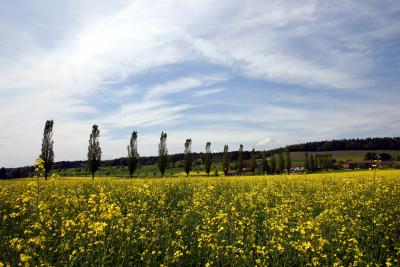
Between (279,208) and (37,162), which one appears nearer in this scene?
(37,162)

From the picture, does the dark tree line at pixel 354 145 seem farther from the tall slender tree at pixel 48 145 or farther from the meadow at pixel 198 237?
the meadow at pixel 198 237

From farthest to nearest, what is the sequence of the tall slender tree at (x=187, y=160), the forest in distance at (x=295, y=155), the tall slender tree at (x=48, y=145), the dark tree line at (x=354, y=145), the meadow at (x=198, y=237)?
the dark tree line at (x=354, y=145), the forest in distance at (x=295, y=155), the tall slender tree at (x=187, y=160), the tall slender tree at (x=48, y=145), the meadow at (x=198, y=237)

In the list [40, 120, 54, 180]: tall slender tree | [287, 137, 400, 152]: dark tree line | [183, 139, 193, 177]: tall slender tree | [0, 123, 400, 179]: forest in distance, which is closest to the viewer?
[40, 120, 54, 180]: tall slender tree

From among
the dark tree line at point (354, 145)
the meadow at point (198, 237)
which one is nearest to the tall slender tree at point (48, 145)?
the meadow at point (198, 237)

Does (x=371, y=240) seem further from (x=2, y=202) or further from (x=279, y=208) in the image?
(x=2, y=202)

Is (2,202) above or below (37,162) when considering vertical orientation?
below

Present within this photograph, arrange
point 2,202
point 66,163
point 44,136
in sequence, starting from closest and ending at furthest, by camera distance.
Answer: point 2,202
point 44,136
point 66,163

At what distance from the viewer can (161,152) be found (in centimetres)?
6178

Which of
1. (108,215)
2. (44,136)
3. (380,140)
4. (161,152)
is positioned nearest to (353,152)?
(380,140)

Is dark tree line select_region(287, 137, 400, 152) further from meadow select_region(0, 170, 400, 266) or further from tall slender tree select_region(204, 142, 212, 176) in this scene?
meadow select_region(0, 170, 400, 266)

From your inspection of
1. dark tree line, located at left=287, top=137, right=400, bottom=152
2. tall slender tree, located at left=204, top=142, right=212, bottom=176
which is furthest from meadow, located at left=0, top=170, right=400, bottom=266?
dark tree line, located at left=287, top=137, right=400, bottom=152

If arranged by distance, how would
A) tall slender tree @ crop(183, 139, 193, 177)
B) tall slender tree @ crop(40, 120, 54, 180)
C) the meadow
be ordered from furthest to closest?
tall slender tree @ crop(183, 139, 193, 177)
tall slender tree @ crop(40, 120, 54, 180)
the meadow

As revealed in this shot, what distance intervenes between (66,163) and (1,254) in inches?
6123

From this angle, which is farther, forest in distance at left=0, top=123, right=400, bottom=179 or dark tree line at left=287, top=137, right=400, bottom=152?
dark tree line at left=287, top=137, right=400, bottom=152
